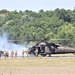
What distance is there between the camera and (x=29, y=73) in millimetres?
44250

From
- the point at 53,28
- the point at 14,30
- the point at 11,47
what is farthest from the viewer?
the point at 53,28

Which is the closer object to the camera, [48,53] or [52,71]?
[52,71]

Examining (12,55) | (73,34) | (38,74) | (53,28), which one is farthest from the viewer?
(53,28)

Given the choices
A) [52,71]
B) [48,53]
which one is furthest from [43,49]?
[52,71]

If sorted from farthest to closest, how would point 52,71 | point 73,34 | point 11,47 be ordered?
1. point 73,34
2. point 11,47
3. point 52,71

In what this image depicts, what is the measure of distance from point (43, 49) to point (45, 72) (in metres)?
29.7

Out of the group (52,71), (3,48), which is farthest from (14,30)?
(52,71)

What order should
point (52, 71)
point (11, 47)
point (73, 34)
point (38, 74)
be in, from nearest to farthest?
point (38, 74) < point (52, 71) < point (11, 47) < point (73, 34)

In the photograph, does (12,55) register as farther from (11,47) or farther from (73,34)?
(73,34)

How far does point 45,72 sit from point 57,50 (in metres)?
29.3

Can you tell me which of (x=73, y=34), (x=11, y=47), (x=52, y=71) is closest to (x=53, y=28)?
(x=73, y=34)

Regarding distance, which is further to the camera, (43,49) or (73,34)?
(73,34)

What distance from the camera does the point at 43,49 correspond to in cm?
7475

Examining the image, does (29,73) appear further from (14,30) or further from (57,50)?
(14,30)
